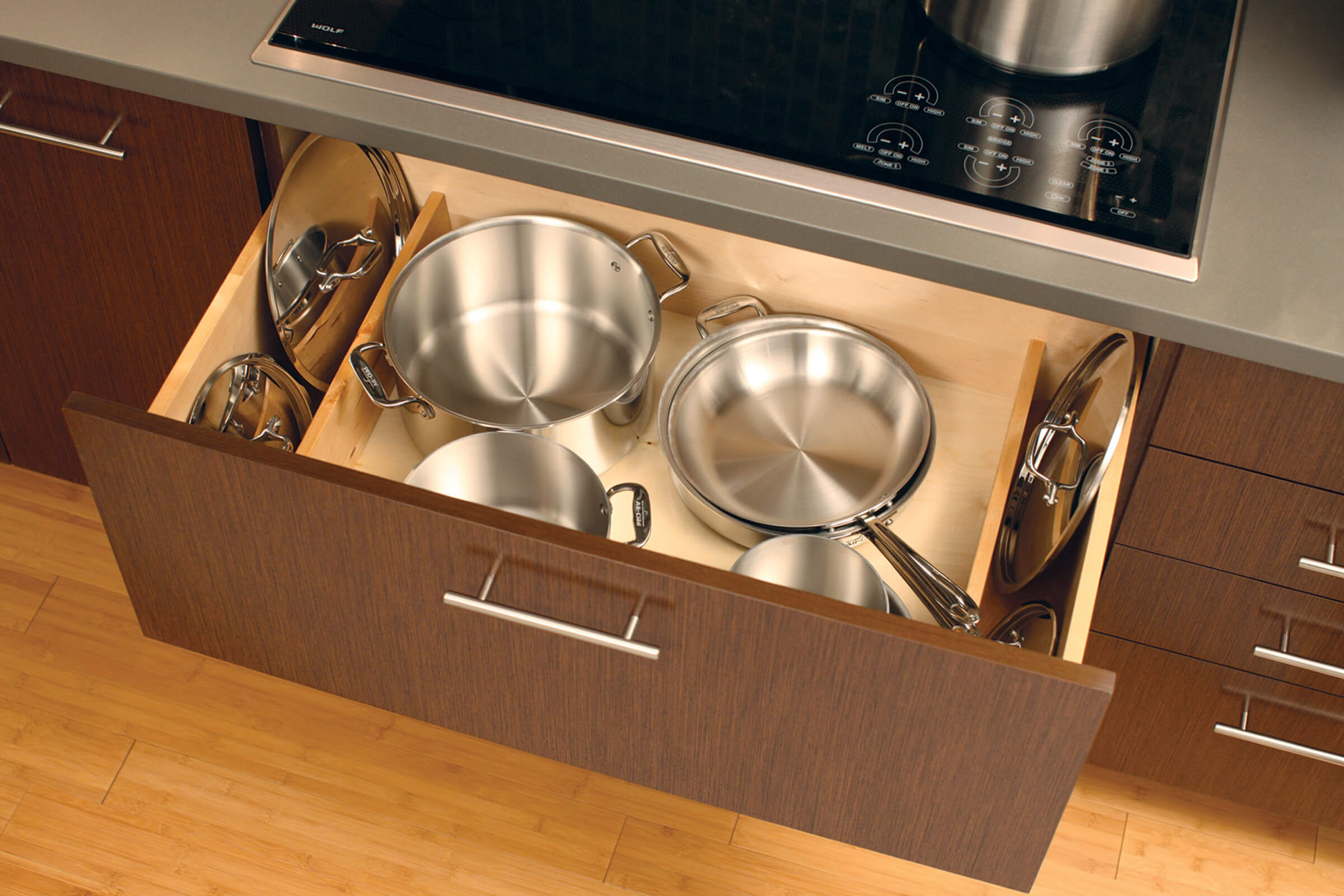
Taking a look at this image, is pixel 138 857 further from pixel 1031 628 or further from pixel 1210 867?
pixel 1210 867

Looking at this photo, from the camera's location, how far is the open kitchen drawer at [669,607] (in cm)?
74

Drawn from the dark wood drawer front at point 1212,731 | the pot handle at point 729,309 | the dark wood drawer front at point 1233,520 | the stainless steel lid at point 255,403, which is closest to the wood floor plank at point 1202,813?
the dark wood drawer front at point 1212,731

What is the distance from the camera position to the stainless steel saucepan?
42.6 inches

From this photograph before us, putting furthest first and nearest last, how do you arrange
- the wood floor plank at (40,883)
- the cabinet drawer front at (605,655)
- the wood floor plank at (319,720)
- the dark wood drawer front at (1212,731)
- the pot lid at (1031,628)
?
the wood floor plank at (319,720) → the wood floor plank at (40,883) → the dark wood drawer front at (1212,731) → the pot lid at (1031,628) → the cabinet drawer front at (605,655)

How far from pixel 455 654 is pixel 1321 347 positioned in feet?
2.15

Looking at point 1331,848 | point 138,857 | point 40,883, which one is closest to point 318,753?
point 138,857

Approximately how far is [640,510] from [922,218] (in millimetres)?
341

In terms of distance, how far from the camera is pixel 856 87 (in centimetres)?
98

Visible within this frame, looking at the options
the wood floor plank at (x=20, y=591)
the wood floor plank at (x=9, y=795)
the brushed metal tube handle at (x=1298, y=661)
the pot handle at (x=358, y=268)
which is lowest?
the wood floor plank at (x=9, y=795)

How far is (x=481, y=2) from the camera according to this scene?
104 centimetres

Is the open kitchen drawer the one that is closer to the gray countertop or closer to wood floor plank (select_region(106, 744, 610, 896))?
the gray countertop

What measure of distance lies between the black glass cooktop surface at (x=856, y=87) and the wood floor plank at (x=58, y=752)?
944 millimetres

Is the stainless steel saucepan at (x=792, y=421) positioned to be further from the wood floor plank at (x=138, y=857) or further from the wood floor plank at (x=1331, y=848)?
the wood floor plank at (x=1331, y=848)

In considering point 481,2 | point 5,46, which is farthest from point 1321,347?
point 5,46
